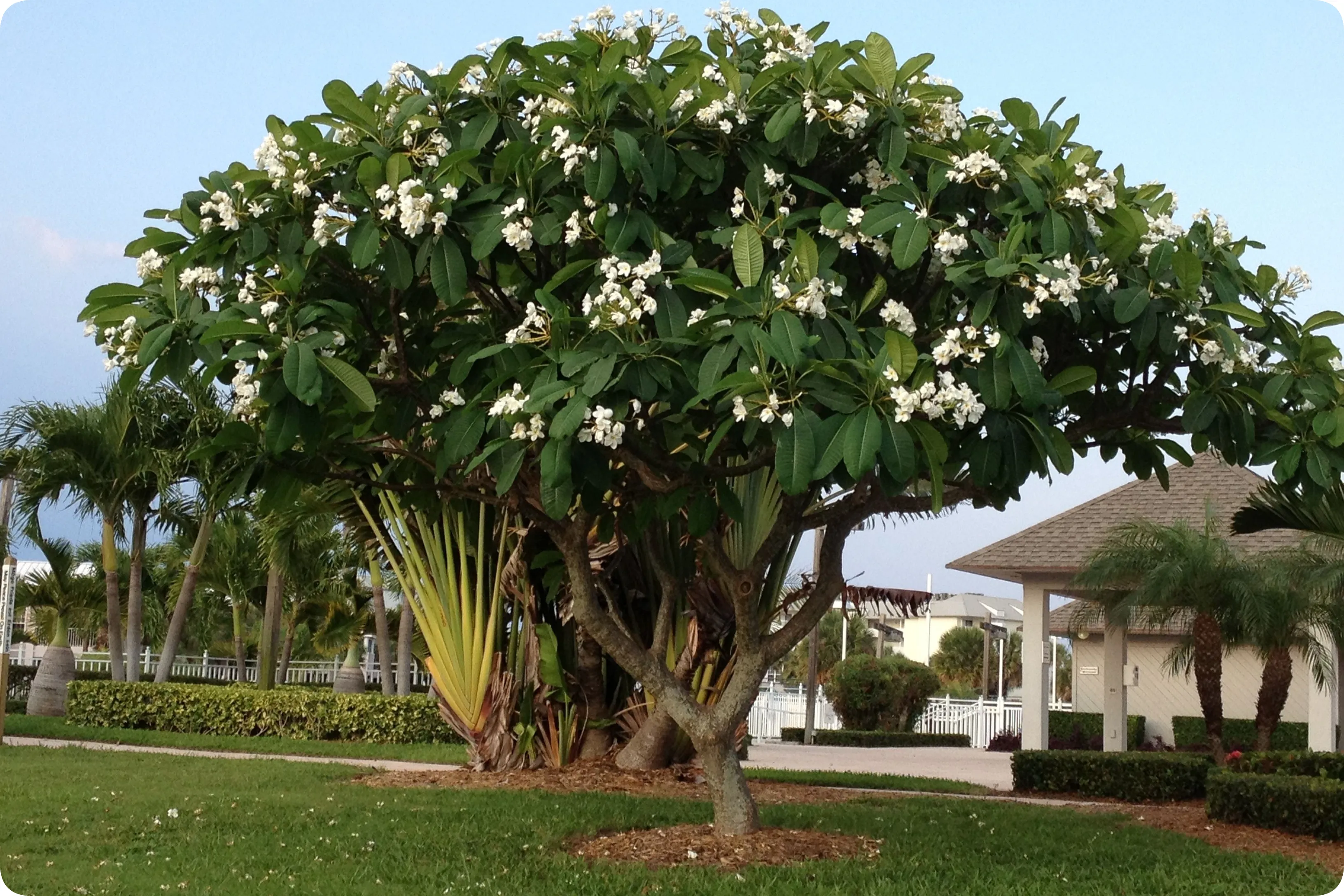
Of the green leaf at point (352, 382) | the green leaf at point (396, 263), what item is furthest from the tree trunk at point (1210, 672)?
the green leaf at point (352, 382)

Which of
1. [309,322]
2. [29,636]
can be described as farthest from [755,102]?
[29,636]

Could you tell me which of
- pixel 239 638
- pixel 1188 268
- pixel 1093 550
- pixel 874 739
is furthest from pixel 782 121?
pixel 239 638

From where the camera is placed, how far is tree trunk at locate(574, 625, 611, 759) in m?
12.5

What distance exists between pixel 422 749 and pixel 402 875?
10081 millimetres

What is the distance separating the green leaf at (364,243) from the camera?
6.38 meters

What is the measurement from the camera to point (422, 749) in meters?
17.1

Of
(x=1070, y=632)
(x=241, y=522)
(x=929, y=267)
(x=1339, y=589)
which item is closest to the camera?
(x=929, y=267)

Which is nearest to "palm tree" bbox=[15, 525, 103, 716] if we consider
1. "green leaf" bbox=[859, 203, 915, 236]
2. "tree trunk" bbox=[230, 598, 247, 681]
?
"tree trunk" bbox=[230, 598, 247, 681]

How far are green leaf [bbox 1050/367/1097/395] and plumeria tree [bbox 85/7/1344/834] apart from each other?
0.01 metres

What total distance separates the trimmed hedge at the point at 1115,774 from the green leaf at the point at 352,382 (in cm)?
1022

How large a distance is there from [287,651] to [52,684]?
10073mm

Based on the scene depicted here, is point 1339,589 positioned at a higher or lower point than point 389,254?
lower

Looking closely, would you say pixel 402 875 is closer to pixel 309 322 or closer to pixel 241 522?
pixel 309 322

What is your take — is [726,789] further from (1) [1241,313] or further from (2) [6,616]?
Result: (2) [6,616]
